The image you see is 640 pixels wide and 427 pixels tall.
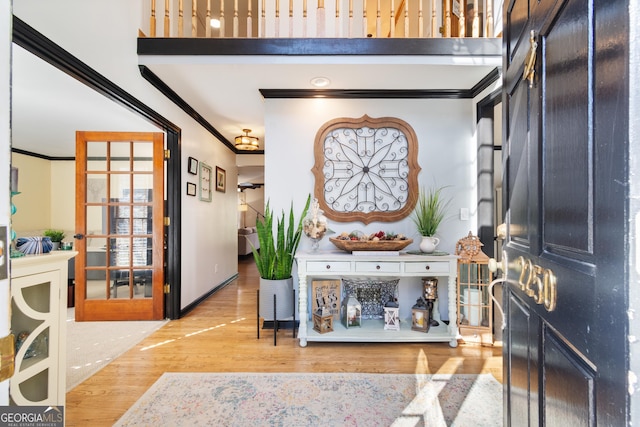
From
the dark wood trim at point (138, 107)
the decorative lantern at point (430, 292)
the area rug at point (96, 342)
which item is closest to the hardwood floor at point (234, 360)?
the area rug at point (96, 342)

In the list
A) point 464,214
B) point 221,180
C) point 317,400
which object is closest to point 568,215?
point 317,400

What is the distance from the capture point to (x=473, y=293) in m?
2.66

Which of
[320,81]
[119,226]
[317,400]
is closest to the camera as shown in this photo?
[317,400]

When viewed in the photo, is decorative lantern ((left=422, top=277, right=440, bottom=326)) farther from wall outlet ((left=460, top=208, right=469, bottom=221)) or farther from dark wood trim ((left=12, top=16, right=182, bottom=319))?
dark wood trim ((left=12, top=16, right=182, bottom=319))

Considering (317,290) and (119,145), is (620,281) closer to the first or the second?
(317,290)

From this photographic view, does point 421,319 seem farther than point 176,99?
No

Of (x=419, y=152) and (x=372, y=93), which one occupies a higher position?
(x=372, y=93)

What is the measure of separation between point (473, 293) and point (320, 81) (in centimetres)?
249

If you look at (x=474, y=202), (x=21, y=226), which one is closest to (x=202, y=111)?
(x=474, y=202)

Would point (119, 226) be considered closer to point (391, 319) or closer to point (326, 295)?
point (326, 295)

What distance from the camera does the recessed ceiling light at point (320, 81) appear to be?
2.72m

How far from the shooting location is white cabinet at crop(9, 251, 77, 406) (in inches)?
52.1

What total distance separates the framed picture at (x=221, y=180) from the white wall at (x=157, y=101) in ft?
0.34

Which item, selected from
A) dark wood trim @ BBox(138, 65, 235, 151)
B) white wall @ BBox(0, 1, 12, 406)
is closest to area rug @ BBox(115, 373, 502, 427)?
white wall @ BBox(0, 1, 12, 406)
